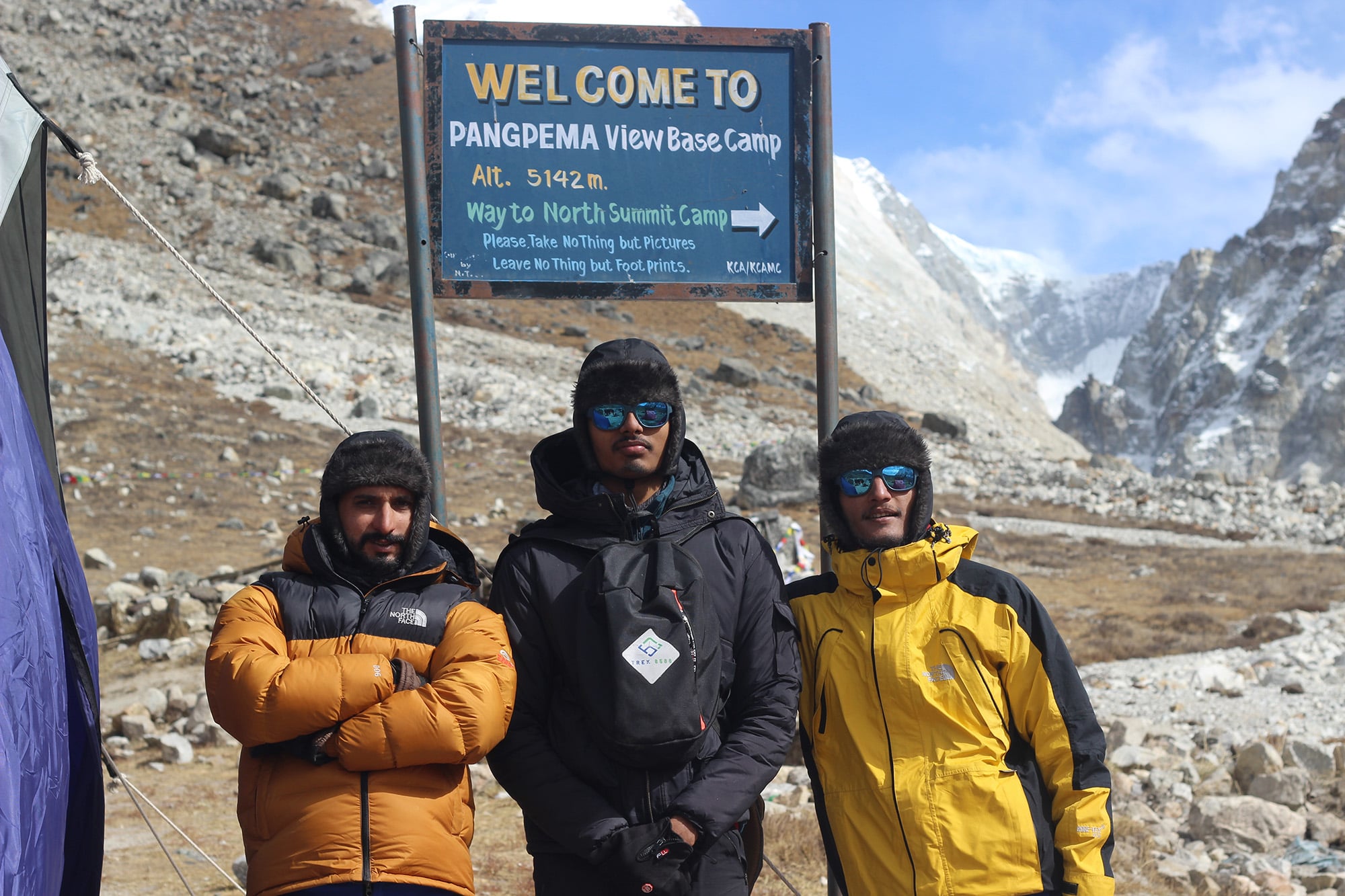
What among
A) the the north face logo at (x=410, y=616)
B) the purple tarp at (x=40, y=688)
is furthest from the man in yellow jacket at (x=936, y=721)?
the purple tarp at (x=40, y=688)

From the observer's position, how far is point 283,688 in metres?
2.29

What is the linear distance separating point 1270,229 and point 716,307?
13627 cm

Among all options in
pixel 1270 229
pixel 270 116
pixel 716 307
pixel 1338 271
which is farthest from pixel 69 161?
pixel 1270 229

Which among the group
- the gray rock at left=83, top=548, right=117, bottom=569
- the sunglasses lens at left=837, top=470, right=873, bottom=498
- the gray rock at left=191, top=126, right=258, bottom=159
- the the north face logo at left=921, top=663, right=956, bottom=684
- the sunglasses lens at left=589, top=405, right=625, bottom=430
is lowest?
the gray rock at left=83, top=548, right=117, bottom=569

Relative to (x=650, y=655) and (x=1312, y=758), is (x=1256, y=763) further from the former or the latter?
(x=650, y=655)

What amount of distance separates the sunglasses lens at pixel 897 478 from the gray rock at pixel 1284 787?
457cm

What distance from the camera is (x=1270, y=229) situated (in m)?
155

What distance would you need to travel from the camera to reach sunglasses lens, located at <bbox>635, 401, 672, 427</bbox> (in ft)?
8.80

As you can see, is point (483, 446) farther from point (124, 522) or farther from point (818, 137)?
point (818, 137)

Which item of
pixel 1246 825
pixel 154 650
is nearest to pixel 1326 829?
pixel 1246 825

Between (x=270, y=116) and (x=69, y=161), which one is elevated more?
(x=270, y=116)

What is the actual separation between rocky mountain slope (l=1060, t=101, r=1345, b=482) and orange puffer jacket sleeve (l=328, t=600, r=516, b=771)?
125m

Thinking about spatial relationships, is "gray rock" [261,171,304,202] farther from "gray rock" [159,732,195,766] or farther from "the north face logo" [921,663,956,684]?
"the north face logo" [921,663,956,684]

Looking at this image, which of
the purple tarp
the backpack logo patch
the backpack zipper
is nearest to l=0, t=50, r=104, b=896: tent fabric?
the purple tarp
